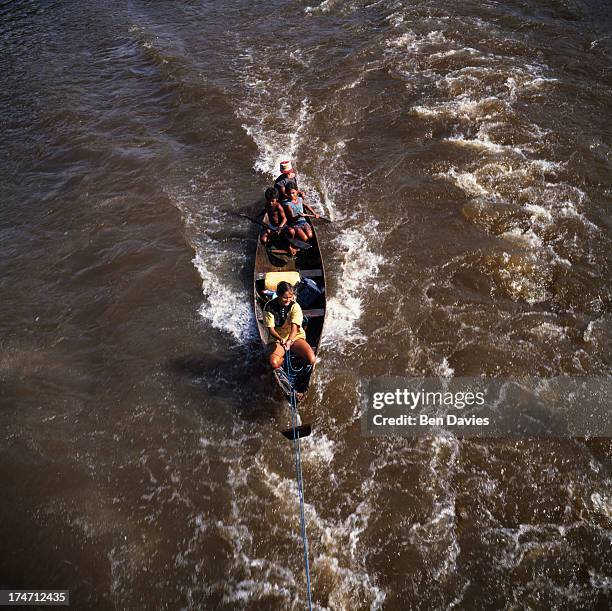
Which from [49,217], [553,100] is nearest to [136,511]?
[49,217]

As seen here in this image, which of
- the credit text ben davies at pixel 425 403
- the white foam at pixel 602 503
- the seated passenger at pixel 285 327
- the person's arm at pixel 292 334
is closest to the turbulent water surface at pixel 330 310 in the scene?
the white foam at pixel 602 503

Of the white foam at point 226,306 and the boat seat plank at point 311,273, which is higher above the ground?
the boat seat plank at point 311,273

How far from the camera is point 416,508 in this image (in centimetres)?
677

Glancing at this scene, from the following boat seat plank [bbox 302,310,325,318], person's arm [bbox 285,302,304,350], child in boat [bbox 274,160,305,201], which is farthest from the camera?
child in boat [bbox 274,160,305,201]

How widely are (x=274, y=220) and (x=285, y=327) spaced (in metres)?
3.33

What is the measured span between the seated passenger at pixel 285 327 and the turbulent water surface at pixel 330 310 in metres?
1.11

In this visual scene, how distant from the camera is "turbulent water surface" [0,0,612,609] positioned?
6445 millimetres

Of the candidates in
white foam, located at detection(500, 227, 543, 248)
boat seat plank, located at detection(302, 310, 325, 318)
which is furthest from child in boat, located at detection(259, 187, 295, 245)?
white foam, located at detection(500, 227, 543, 248)

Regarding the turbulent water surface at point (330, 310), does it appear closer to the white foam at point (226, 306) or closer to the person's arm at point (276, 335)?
the white foam at point (226, 306)

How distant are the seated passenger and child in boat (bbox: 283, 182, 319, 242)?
8.84ft

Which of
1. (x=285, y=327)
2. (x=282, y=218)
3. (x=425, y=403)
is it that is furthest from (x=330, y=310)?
(x=425, y=403)

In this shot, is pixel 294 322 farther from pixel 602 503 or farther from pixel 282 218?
pixel 602 503

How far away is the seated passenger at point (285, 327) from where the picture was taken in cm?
734

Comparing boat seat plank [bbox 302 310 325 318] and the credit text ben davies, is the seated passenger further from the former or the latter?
the credit text ben davies
